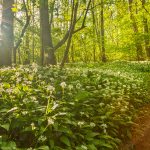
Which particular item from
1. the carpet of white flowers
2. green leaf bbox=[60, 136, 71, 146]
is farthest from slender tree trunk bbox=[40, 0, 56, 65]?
green leaf bbox=[60, 136, 71, 146]

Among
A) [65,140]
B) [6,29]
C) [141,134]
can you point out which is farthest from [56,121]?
[6,29]

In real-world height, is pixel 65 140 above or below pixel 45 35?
below

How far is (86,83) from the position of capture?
8.80 metres

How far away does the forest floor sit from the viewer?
6.80 m

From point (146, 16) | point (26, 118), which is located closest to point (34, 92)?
point (26, 118)

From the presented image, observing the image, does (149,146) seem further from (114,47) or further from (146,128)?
(114,47)

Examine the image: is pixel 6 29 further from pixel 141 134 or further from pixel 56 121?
pixel 56 121

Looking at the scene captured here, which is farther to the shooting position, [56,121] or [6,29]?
[6,29]

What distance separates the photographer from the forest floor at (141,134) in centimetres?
680

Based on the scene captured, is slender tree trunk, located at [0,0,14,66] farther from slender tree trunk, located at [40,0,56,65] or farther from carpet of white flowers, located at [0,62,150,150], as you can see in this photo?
carpet of white flowers, located at [0,62,150,150]

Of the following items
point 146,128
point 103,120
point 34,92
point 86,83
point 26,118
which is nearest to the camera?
point 26,118

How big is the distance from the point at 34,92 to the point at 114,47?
20.6 meters

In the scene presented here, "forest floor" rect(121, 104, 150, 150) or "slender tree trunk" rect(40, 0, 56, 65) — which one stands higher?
"slender tree trunk" rect(40, 0, 56, 65)

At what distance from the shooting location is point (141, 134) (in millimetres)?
7434
